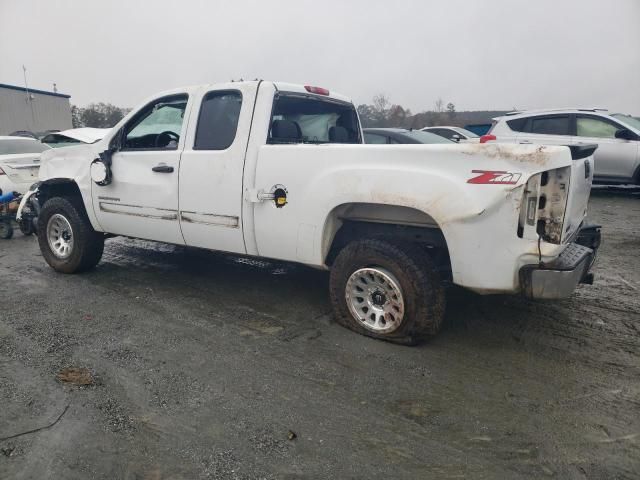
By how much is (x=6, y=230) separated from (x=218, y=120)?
5.40m

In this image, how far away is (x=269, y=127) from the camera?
12.6 ft

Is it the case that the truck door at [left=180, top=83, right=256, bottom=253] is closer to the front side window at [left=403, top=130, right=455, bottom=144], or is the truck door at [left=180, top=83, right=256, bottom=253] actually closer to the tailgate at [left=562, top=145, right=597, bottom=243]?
the tailgate at [left=562, top=145, right=597, bottom=243]

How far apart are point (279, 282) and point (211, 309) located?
0.94 meters

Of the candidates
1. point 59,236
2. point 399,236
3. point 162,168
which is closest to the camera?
point 399,236

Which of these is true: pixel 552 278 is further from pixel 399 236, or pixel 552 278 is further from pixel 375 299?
pixel 375 299

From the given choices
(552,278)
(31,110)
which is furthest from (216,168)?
(31,110)

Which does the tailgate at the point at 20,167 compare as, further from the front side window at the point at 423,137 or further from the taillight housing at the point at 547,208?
the taillight housing at the point at 547,208

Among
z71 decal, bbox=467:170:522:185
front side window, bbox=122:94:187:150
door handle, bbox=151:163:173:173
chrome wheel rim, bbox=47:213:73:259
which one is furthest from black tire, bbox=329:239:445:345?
chrome wheel rim, bbox=47:213:73:259

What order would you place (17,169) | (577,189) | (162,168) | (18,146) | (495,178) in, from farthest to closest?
(18,146) < (17,169) < (162,168) < (577,189) < (495,178)

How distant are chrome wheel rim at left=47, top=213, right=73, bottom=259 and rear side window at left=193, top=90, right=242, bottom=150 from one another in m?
2.16

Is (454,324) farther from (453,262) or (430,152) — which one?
(430,152)

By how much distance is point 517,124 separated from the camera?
10227 mm

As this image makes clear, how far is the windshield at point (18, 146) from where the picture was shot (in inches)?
368

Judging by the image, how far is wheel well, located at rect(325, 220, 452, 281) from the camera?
346cm
